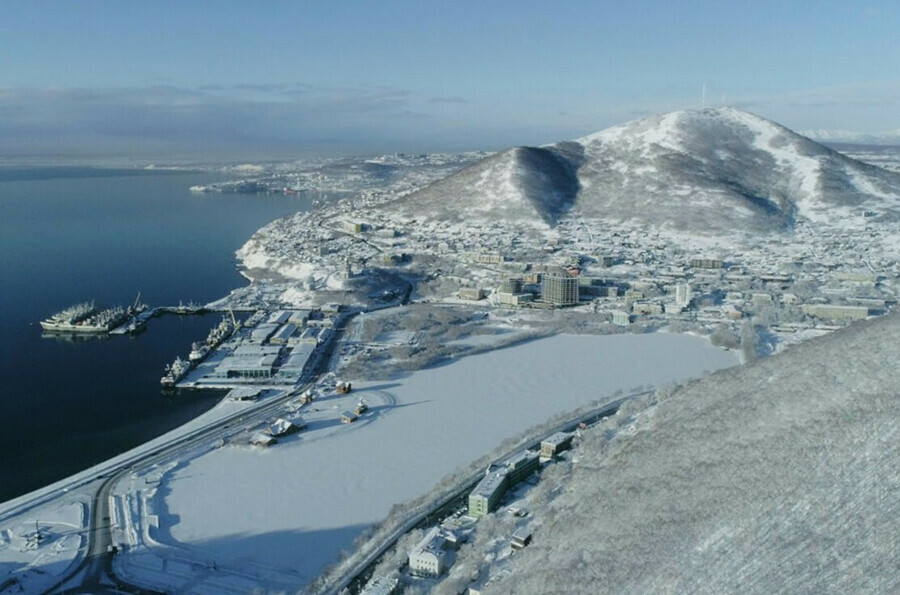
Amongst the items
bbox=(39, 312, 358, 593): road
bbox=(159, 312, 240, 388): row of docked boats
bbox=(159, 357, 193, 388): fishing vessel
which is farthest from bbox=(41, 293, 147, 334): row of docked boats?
bbox=(39, 312, 358, 593): road

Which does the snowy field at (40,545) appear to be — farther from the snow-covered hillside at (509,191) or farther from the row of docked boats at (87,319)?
the snow-covered hillside at (509,191)

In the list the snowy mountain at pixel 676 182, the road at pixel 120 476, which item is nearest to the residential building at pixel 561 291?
the road at pixel 120 476

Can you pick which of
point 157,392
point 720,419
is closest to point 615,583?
point 720,419

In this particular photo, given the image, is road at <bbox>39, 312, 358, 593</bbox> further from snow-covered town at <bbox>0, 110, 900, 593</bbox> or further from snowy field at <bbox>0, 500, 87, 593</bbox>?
snowy field at <bbox>0, 500, 87, 593</bbox>

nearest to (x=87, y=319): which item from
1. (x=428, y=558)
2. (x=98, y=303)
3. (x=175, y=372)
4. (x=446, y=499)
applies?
(x=98, y=303)

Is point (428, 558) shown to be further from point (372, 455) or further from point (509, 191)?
point (509, 191)

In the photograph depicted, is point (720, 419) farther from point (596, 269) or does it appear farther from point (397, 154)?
point (397, 154)
